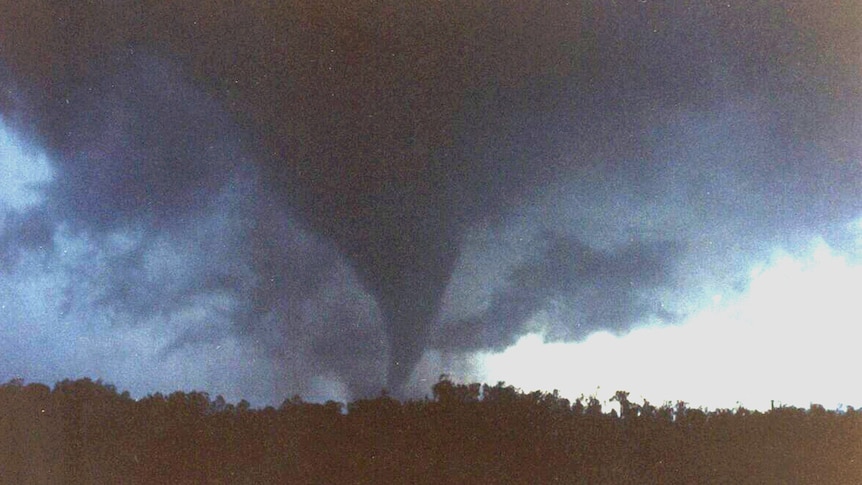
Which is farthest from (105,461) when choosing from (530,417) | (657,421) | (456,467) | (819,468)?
(819,468)

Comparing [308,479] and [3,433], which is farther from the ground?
[3,433]

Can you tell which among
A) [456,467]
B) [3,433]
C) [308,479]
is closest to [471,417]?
[456,467]

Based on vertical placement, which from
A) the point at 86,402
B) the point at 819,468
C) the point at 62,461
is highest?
the point at 86,402

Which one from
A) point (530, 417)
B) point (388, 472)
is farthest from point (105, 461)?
point (530, 417)

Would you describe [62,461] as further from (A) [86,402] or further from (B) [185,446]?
(B) [185,446]

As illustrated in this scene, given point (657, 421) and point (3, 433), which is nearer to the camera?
point (3, 433)

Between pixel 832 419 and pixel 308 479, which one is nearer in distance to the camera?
pixel 308 479

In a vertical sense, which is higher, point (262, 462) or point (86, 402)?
point (86, 402)

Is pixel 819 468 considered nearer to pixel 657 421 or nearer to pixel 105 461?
pixel 657 421
